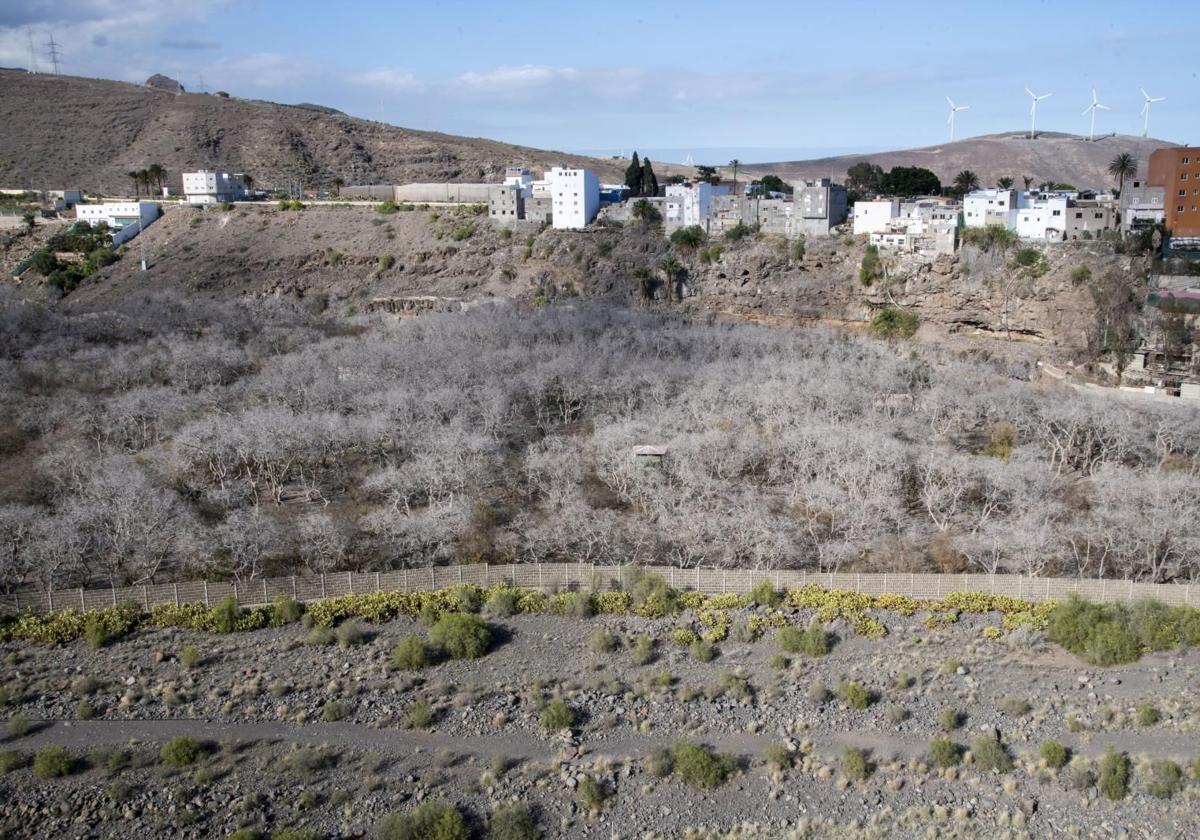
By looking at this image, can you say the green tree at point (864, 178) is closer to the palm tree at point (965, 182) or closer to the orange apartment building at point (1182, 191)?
the palm tree at point (965, 182)

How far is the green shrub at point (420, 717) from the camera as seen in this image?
17.0 meters

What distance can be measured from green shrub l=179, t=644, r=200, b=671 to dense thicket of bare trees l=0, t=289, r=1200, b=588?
3148 mm

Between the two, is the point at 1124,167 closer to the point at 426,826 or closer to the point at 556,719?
the point at 556,719

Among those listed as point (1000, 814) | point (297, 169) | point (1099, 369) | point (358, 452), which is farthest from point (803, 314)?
point (297, 169)

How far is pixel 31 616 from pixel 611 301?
38118 millimetres

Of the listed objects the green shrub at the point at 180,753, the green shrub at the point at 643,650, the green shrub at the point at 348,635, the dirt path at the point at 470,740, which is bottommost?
the dirt path at the point at 470,740

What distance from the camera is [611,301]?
54.2 m

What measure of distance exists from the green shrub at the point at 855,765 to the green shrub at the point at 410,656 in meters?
8.14

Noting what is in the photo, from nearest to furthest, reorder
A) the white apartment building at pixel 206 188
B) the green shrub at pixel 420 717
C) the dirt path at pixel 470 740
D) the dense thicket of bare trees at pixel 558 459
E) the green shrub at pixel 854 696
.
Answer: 1. the dirt path at pixel 470 740
2. the green shrub at pixel 420 717
3. the green shrub at pixel 854 696
4. the dense thicket of bare trees at pixel 558 459
5. the white apartment building at pixel 206 188

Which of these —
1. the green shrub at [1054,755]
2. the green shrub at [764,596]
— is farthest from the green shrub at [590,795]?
the green shrub at [1054,755]

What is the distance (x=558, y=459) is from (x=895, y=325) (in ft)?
87.3

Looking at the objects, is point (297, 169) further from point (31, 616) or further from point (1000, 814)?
point (1000, 814)

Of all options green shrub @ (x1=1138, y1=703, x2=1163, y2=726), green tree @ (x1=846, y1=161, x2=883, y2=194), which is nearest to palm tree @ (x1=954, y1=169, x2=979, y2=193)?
green tree @ (x1=846, y1=161, x2=883, y2=194)

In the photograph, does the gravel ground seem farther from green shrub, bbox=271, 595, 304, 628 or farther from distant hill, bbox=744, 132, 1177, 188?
distant hill, bbox=744, 132, 1177, 188
